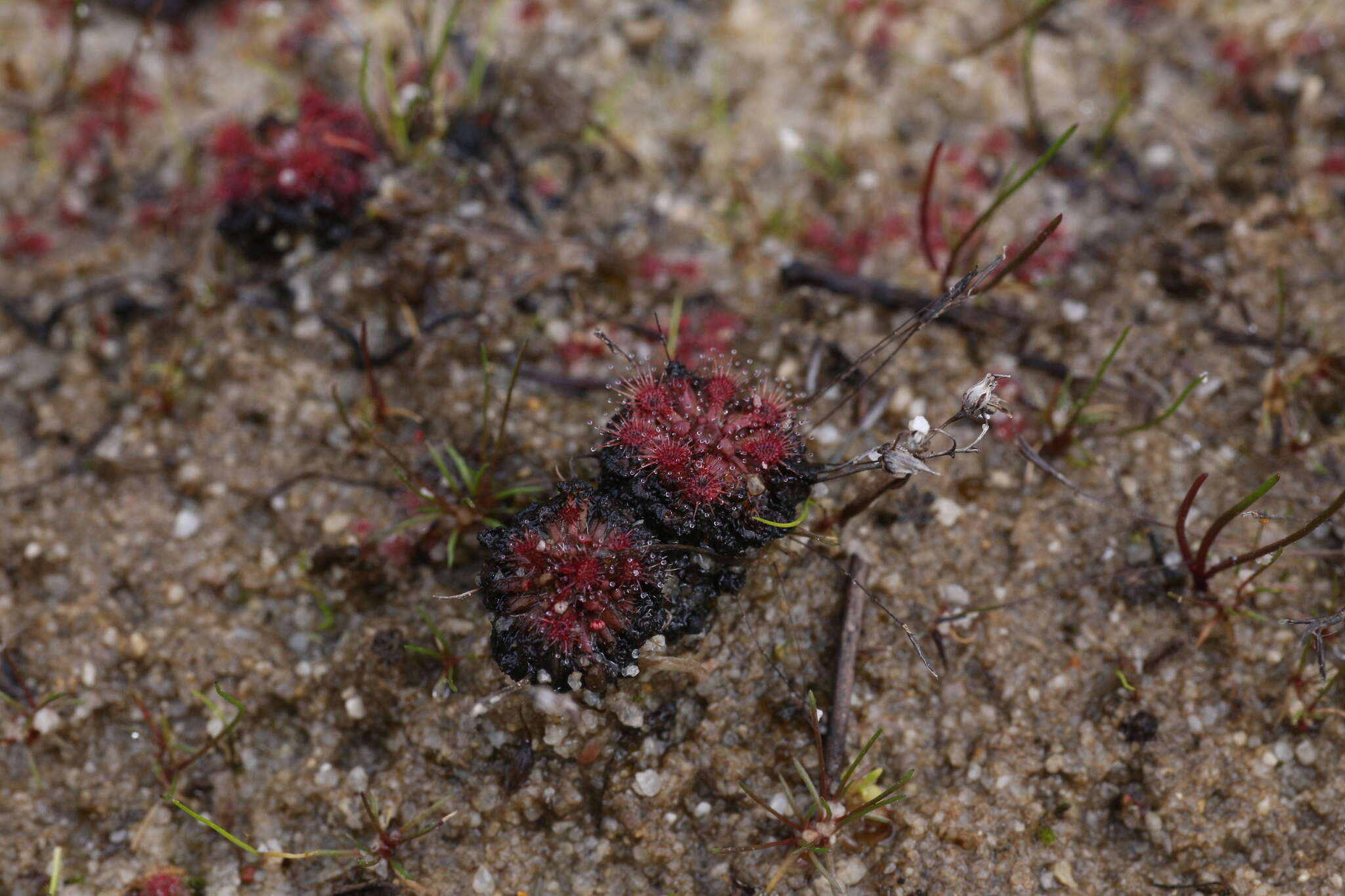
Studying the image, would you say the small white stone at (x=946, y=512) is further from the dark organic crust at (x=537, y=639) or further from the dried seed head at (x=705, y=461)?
Result: the dark organic crust at (x=537, y=639)

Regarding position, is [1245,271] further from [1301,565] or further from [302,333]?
[302,333]

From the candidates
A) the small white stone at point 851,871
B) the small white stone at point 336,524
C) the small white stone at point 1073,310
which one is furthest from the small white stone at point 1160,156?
the small white stone at point 336,524

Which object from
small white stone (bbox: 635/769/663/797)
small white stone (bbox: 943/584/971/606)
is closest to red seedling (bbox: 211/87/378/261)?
small white stone (bbox: 635/769/663/797)

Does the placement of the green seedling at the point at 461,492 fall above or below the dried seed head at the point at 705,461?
below

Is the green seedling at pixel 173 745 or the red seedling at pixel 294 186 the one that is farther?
the red seedling at pixel 294 186

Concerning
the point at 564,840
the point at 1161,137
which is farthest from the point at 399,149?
the point at 1161,137

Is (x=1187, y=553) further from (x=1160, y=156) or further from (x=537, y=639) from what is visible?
(x=537, y=639)
